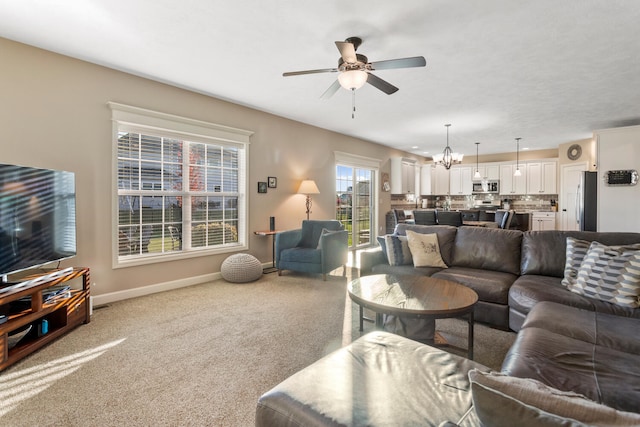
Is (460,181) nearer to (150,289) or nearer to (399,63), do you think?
(399,63)

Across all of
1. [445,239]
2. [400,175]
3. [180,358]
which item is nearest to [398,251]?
[445,239]

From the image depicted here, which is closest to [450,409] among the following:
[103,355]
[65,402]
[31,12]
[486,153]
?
[65,402]

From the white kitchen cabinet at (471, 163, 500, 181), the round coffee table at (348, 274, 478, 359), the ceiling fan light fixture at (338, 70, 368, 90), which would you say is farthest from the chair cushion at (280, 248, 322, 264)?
the white kitchen cabinet at (471, 163, 500, 181)

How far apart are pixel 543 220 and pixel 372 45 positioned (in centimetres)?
774

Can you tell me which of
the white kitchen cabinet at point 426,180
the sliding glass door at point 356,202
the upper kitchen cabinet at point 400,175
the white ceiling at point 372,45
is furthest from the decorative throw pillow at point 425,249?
the white kitchen cabinet at point 426,180

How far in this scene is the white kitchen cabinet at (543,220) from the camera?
8062 mm

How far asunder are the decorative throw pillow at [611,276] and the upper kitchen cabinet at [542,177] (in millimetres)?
7158

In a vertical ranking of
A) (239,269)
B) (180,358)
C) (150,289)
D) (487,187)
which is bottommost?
(180,358)

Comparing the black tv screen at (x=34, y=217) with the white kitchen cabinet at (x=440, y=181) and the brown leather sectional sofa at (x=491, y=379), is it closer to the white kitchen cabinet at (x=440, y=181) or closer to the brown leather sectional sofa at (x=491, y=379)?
the brown leather sectional sofa at (x=491, y=379)

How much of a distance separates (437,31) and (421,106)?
86.4 inches

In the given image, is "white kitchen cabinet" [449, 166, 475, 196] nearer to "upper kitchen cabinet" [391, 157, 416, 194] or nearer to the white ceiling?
"upper kitchen cabinet" [391, 157, 416, 194]

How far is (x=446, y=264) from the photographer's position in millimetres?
3471

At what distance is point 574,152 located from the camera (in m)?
7.36

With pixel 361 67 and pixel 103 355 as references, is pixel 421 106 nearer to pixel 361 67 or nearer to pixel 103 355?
pixel 361 67
